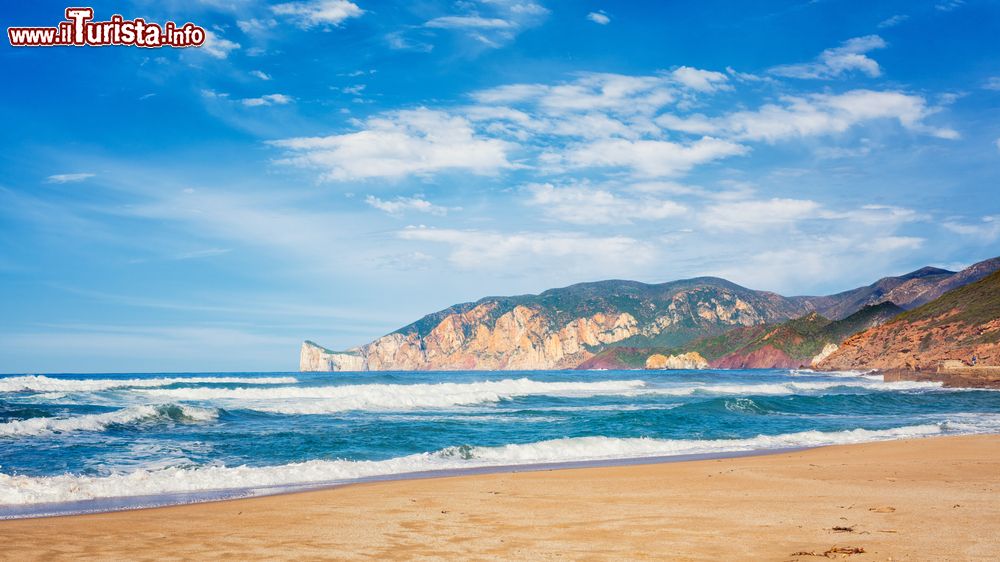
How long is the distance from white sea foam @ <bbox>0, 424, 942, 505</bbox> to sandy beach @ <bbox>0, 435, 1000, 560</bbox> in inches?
103

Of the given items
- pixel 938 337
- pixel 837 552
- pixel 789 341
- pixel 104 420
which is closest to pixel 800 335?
pixel 789 341

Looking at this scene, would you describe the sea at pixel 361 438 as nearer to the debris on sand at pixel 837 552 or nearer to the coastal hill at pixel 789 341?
the debris on sand at pixel 837 552

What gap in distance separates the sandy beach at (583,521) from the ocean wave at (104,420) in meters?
14.5

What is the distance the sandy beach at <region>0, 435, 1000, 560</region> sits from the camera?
260 inches

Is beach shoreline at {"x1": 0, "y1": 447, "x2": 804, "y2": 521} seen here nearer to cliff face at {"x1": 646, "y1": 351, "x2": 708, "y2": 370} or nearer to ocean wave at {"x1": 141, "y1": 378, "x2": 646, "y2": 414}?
ocean wave at {"x1": 141, "y1": 378, "x2": 646, "y2": 414}

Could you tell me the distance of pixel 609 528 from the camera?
7.67 meters

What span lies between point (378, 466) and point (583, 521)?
849 centimetres

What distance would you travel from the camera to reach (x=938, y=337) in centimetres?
7762

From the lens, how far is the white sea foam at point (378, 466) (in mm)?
12375

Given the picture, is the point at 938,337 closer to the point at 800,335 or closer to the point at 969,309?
the point at 969,309

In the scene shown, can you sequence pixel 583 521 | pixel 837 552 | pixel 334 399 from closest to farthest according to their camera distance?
pixel 837 552 → pixel 583 521 → pixel 334 399

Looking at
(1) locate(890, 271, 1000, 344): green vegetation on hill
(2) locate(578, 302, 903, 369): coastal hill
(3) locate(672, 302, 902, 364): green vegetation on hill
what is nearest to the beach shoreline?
(1) locate(890, 271, 1000, 344): green vegetation on hill

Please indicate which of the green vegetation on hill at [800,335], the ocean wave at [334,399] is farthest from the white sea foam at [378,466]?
the green vegetation on hill at [800,335]

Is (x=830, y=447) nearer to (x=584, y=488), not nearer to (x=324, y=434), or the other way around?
(x=584, y=488)
